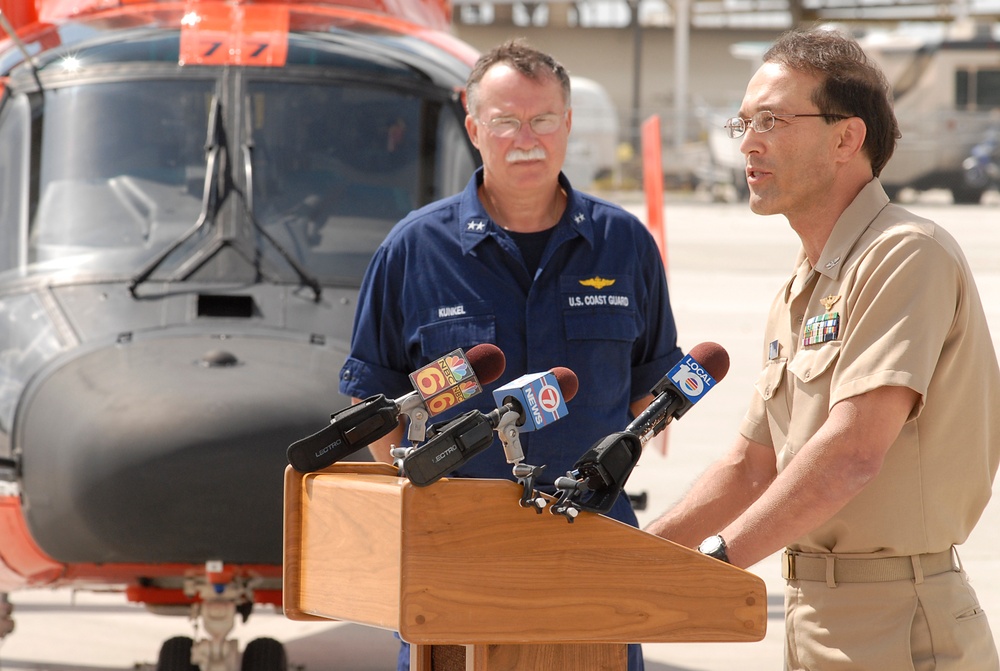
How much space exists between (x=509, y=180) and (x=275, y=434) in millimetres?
1147

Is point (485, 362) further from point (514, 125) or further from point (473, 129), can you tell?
point (473, 129)

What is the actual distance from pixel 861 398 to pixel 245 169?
3.29 m

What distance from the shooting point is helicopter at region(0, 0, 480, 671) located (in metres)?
4.12

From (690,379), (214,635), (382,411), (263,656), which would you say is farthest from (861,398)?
(263,656)

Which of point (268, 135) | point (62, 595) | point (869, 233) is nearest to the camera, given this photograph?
point (869, 233)

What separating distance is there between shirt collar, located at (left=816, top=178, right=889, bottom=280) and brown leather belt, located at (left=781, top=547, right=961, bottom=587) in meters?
0.51

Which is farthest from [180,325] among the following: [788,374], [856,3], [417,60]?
[856,3]

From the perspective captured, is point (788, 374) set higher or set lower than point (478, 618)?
higher

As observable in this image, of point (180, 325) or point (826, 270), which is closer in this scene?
point (826, 270)

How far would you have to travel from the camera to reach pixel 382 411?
2277 mm

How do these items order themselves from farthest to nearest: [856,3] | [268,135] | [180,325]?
[856,3] → [268,135] → [180,325]

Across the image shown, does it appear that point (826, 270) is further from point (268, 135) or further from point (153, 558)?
point (268, 135)

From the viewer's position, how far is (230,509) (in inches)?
161

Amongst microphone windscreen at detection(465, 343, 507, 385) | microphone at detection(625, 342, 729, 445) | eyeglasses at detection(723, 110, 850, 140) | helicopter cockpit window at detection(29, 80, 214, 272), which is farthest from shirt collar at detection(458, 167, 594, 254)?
helicopter cockpit window at detection(29, 80, 214, 272)
